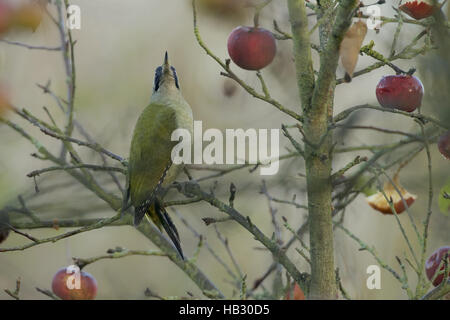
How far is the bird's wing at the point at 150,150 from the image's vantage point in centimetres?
209

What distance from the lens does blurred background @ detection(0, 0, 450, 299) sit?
7.86 ft

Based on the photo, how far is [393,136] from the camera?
2.00m

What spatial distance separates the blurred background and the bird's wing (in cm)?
18

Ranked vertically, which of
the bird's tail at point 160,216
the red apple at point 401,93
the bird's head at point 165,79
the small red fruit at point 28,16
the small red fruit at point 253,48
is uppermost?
the bird's head at point 165,79

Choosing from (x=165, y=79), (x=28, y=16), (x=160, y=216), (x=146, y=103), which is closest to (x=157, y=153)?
(x=160, y=216)

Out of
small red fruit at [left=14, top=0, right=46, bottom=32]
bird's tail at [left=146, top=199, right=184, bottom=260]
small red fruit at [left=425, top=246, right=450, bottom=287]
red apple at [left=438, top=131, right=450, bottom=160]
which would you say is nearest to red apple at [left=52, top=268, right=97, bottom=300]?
bird's tail at [left=146, top=199, right=184, bottom=260]

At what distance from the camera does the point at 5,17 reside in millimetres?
1859

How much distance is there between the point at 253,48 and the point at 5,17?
0.66m

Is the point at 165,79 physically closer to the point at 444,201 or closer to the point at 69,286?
the point at 69,286

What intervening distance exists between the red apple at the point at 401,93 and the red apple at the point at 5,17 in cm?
97

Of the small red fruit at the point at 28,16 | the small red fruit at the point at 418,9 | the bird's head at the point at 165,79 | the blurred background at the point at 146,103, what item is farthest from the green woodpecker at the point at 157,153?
the small red fruit at the point at 418,9

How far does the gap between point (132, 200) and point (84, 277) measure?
0.30 metres

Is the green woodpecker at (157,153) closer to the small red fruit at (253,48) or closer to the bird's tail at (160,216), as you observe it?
the bird's tail at (160,216)
